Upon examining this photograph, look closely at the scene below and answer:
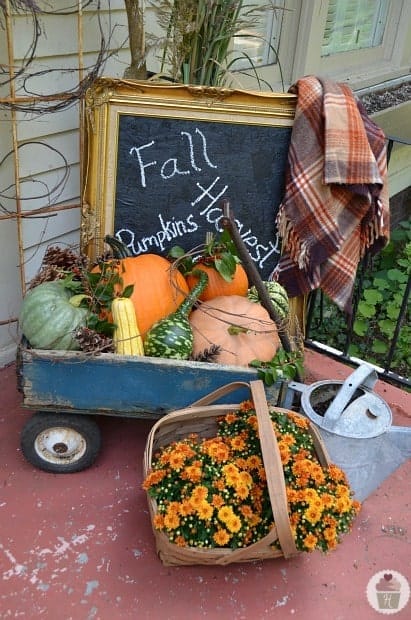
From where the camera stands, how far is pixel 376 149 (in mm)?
2227

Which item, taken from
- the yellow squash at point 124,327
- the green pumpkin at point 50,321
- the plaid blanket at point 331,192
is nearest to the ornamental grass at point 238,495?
the yellow squash at point 124,327

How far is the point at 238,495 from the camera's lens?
158 centimetres

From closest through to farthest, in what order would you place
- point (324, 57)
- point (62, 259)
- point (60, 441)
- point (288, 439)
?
point (288, 439), point (60, 441), point (62, 259), point (324, 57)

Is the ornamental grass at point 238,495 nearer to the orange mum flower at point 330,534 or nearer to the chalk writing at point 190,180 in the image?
the orange mum flower at point 330,534

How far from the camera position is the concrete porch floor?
5.37 ft

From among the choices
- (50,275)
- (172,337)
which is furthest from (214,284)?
(50,275)

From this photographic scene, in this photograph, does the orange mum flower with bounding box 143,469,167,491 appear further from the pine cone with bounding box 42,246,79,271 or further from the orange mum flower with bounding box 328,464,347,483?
the pine cone with bounding box 42,246,79,271

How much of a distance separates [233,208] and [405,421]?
1140mm

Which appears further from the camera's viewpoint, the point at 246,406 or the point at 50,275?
the point at 50,275

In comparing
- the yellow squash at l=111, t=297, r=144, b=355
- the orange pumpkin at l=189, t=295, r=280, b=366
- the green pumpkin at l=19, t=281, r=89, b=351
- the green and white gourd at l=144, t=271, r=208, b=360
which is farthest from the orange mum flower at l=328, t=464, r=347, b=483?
the green pumpkin at l=19, t=281, r=89, b=351

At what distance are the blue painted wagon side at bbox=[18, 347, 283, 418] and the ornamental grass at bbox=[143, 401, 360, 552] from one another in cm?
19

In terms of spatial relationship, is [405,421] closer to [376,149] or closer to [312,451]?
[312,451]

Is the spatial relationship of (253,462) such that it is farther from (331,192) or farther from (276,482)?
(331,192)

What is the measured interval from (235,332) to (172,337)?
0.23 m
